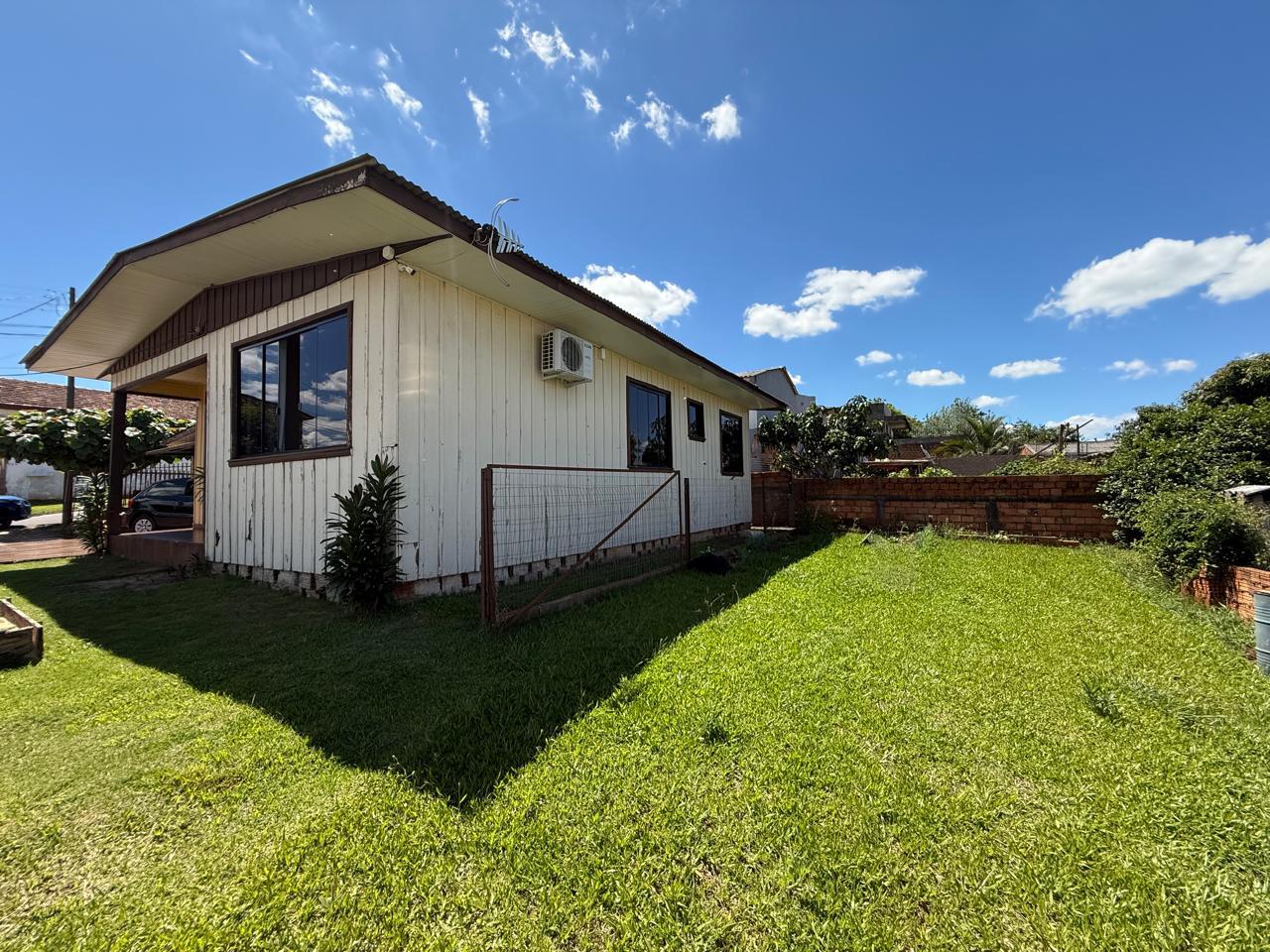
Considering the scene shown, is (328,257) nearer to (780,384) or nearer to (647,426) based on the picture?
(647,426)

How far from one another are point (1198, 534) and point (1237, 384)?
7.59m

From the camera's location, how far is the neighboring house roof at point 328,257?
3455 mm

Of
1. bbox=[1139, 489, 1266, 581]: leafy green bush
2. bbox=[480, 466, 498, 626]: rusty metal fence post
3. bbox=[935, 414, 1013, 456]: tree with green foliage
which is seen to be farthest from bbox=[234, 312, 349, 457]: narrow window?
bbox=[935, 414, 1013, 456]: tree with green foliage

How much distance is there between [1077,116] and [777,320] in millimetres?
18131

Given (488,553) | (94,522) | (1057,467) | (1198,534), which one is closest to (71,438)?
(94,522)

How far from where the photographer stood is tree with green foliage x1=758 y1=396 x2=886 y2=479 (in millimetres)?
12352

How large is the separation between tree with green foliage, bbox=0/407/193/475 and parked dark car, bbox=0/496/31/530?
15.6ft

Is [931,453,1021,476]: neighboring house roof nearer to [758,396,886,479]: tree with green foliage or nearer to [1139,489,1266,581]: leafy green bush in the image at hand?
[758,396,886,479]: tree with green foliage

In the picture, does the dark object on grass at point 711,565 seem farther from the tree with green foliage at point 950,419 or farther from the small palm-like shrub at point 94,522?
the tree with green foliage at point 950,419

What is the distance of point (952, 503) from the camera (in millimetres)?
8109

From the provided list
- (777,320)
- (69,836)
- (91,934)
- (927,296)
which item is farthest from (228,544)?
(777,320)

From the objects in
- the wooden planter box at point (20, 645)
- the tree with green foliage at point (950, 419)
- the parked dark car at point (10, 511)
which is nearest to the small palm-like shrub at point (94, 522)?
the wooden planter box at point (20, 645)

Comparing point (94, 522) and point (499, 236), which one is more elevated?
point (499, 236)

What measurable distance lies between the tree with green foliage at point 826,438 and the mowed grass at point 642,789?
9.18m
